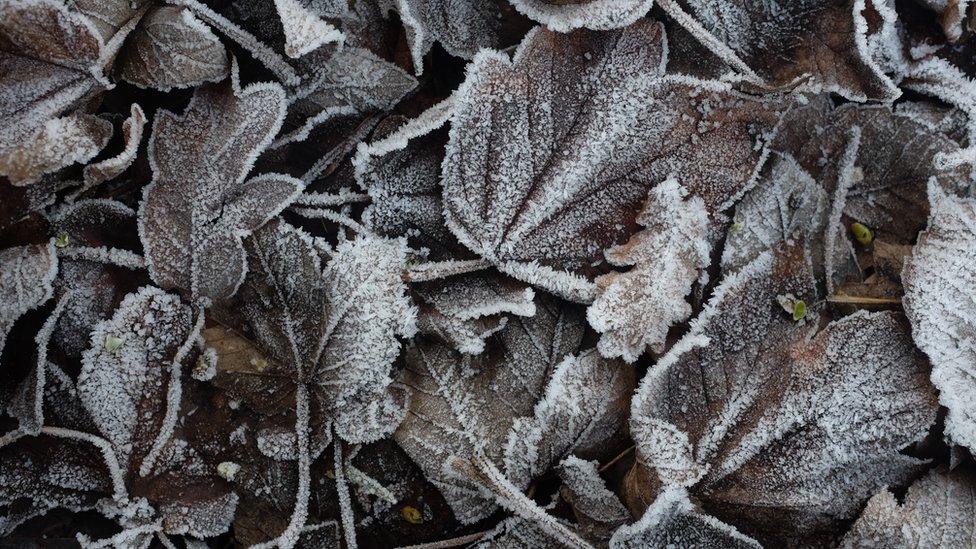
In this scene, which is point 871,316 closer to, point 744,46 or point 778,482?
point 778,482

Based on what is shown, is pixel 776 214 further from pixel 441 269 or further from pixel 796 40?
pixel 441 269

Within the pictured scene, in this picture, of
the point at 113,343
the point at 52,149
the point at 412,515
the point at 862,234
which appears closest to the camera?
the point at 52,149

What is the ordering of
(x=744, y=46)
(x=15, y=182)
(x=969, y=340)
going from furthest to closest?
1. (x=744, y=46)
2. (x=969, y=340)
3. (x=15, y=182)

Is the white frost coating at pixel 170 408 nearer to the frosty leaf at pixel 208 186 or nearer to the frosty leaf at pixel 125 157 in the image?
the frosty leaf at pixel 208 186

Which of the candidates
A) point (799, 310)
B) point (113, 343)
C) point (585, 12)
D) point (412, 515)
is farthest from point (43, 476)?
point (799, 310)

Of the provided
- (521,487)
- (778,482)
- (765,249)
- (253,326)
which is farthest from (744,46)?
(253,326)

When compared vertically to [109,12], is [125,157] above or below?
below

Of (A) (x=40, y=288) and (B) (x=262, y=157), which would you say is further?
(B) (x=262, y=157)
